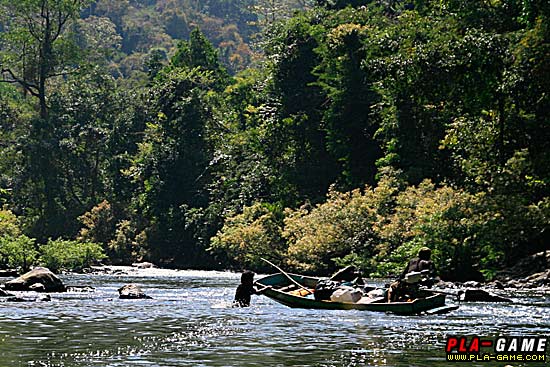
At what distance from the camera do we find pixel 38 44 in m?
78.6

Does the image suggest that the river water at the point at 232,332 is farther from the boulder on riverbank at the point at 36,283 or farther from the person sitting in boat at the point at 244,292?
the boulder on riverbank at the point at 36,283

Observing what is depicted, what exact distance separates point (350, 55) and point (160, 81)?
2418cm

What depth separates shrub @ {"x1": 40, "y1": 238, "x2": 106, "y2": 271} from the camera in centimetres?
5478

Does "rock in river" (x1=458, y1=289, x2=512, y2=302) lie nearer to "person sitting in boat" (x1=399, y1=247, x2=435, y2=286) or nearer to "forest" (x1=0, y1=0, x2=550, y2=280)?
"person sitting in boat" (x1=399, y1=247, x2=435, y2=286)

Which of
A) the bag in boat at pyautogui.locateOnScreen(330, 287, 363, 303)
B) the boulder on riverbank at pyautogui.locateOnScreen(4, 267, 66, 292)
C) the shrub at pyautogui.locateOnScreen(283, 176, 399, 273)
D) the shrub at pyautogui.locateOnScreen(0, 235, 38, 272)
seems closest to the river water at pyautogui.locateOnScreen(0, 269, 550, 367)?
the bag in boat at pyautogui.locateOnScreen(330, 287, 363, 303)

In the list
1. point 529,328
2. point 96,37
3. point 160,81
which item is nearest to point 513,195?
point 529,328

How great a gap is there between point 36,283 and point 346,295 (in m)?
12.9

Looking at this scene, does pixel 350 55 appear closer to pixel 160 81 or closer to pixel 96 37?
pixel 160 81

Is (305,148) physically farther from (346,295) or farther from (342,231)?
(346,295)
